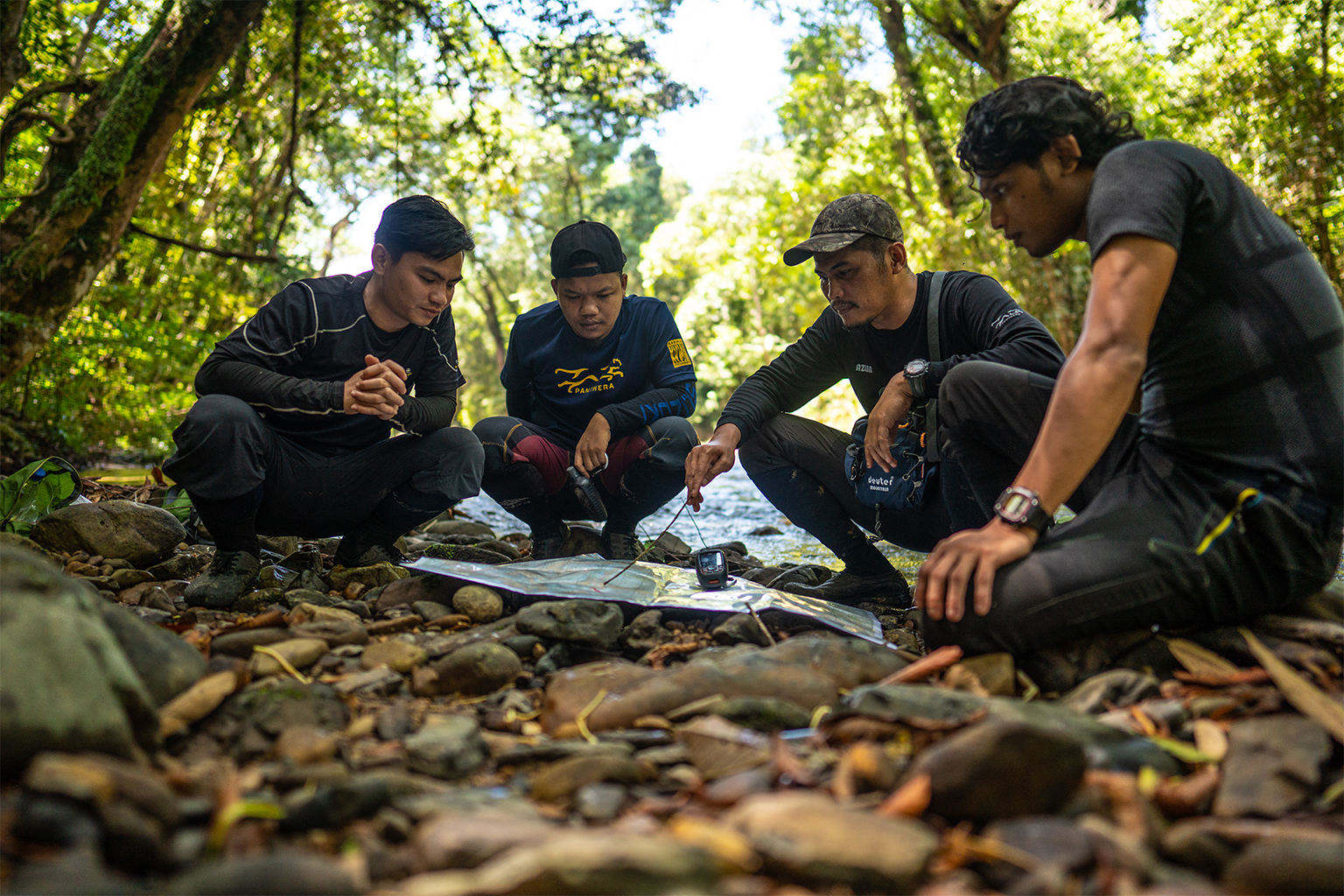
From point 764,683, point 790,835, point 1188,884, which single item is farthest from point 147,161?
point 1188,884

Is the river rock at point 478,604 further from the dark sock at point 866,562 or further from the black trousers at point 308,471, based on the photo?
the dark sock at point 866,562

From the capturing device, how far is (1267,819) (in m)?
1.47

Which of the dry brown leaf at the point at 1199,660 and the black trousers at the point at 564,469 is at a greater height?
the black trousers at the point at 564,469

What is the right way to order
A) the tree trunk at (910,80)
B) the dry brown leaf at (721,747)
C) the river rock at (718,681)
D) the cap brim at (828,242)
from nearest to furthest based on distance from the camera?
the dry brown leaf at (721,747), the river rock at (718,681), the cap brim at (828,242), the tree trunk at (910,80)

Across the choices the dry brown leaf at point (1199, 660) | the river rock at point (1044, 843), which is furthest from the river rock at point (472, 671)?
the dry brown leaf at point (1199, 660)

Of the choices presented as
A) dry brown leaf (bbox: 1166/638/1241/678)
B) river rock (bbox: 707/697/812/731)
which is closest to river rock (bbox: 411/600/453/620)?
river rock (bbox: 707/697/812/731)

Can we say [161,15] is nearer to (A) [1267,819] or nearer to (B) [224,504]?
(B) [224,504]

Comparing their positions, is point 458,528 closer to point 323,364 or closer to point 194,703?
point 323,364

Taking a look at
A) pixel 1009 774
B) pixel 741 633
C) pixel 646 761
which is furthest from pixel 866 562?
pixel 1009 774

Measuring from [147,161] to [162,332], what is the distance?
2.71 meters

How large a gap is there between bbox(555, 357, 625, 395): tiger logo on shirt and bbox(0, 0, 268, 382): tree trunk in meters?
3.61

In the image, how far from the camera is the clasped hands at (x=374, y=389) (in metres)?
Result: 3.17

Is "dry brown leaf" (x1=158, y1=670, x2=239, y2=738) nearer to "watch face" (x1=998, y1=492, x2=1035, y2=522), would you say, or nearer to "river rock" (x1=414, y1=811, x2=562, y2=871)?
"river rock" (x1=414, y1=811, x2=562, y2=871)

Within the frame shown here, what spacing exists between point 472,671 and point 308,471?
63.0 inches
